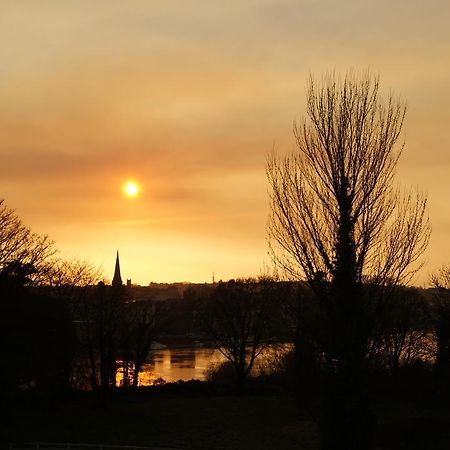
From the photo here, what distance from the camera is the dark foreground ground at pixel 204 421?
2353cm

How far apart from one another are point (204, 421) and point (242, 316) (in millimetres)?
14765

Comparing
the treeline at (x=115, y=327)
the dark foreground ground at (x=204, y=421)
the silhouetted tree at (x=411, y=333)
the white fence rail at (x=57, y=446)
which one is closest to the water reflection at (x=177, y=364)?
the treeline at (x=115, y=327)

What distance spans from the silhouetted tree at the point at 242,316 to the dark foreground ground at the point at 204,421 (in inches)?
191

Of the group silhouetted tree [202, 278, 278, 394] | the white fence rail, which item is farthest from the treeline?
the white fence rail

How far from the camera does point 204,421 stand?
29.3 meters

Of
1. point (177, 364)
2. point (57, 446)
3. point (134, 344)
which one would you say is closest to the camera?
point (57, 446)

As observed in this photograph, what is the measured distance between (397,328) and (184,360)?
39.5 m

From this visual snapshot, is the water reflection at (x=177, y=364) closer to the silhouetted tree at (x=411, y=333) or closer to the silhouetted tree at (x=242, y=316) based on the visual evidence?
the silhouetted tree at (x=242, y=316)

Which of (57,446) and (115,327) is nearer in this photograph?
(57,446)

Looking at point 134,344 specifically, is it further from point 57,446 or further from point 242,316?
point 57,446

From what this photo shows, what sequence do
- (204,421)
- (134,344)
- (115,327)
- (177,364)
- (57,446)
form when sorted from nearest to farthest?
1. (57,446)
2. (204,421)
3. (115,327)
4. (134,344)
5. (177,364)

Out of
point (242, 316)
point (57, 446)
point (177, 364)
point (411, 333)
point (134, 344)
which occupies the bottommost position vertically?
point (57, 446)

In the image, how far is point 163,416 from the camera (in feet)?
100

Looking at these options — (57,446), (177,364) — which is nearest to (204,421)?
(57,446)
